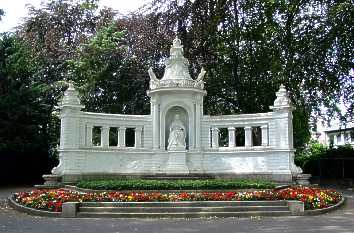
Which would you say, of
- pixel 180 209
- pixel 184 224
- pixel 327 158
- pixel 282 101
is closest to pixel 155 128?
pixel 282 101

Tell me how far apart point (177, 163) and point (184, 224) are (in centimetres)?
1028

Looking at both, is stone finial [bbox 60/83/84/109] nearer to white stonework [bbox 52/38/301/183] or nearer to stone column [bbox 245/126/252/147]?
white stonework [bbox 52/38/301/183]

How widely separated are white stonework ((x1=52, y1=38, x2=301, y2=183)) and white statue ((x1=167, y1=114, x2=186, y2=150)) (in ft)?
0.18

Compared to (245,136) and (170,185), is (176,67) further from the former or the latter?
(170,185)

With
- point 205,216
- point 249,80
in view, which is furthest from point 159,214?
point 249,80

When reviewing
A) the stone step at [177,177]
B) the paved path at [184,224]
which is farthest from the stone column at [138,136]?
the paved path at [184,224]

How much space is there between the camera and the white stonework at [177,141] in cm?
2341

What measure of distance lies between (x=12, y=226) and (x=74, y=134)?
397 inches

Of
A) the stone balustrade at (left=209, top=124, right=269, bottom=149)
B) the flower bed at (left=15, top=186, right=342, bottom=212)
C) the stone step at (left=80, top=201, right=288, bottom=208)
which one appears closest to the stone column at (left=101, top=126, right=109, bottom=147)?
the stone balustrade at (left=209, top=124, right=269, bottom=149)

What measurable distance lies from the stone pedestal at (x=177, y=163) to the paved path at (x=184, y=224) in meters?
9.00

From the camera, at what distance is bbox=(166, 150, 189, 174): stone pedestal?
24.2m

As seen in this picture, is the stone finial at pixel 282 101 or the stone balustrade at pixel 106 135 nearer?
the stone finial at pixel 282 101

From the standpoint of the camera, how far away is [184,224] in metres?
14.2

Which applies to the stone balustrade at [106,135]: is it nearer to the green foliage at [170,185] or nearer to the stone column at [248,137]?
the green foliage at [170,185]
